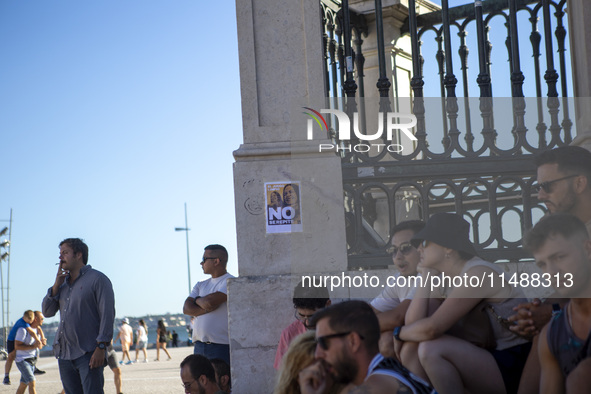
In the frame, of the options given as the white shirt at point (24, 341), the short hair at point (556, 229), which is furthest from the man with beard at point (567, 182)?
the white shirt at point (24, 341)

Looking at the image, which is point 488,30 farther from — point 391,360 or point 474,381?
point 391,360

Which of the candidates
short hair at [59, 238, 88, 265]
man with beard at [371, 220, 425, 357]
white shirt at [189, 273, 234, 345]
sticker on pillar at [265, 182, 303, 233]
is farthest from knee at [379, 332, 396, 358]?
short hair at [59, 238, 88, 265]

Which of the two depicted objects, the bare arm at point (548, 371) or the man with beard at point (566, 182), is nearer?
the bare arm at point (548, 371)

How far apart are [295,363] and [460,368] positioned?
→ 3.15 feet

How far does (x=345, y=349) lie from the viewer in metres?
3.35

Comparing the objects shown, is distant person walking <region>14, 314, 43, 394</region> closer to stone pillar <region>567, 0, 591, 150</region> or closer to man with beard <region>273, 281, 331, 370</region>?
man with beard <region>273, 281, 331, 370</region>

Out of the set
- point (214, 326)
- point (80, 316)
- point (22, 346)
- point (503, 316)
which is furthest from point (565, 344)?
point (22, 346)

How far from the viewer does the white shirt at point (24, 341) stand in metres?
12.4

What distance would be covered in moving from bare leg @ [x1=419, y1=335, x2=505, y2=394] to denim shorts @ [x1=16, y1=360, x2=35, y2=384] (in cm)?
930

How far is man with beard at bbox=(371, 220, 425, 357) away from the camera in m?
4.48

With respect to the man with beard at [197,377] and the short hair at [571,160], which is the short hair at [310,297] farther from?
the short hair at [571,160]

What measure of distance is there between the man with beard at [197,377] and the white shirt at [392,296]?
1737 millimetres

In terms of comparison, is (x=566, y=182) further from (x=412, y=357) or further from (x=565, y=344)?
(x=412, y=357)

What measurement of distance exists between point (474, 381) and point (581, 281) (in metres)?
0.81
